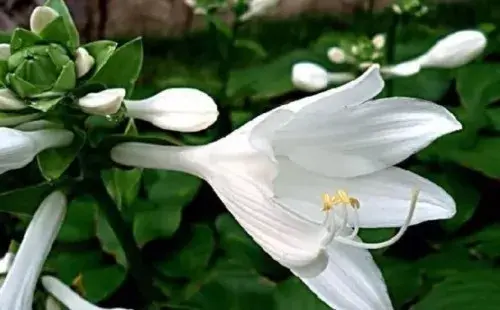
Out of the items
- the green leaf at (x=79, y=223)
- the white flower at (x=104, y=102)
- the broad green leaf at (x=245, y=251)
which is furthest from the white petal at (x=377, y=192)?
the green leaf at (x=79, y=223)

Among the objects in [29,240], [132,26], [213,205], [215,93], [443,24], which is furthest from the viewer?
[132,26]

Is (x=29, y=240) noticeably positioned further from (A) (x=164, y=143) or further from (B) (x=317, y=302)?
(B) (x=317, y=302)

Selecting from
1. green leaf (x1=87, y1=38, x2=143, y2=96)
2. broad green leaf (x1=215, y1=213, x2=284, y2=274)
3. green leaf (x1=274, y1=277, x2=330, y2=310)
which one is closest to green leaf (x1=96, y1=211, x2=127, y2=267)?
broad green leaf (x1=215, y1=213, x2=284, y2=274)

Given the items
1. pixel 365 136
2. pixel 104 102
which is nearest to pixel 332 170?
pixel 365 136

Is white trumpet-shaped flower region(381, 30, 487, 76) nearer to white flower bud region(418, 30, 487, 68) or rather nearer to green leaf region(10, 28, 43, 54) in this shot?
white flower bud region(418, 30, 487, 68)

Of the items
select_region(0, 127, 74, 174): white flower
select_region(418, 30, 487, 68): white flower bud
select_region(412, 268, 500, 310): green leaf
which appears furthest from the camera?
select_region(418, 30, 487, 68): white flower bud

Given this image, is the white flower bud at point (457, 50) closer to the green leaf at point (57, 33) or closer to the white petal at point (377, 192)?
the white petal at point (377, 192)

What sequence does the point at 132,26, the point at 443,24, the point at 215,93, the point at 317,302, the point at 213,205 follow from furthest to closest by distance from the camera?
the point at 132,26 → the point at 443,24 → the point at 215,93 → the point at 213,205 → the point at 317,302

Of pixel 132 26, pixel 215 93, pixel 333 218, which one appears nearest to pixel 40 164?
pixel 333 218
